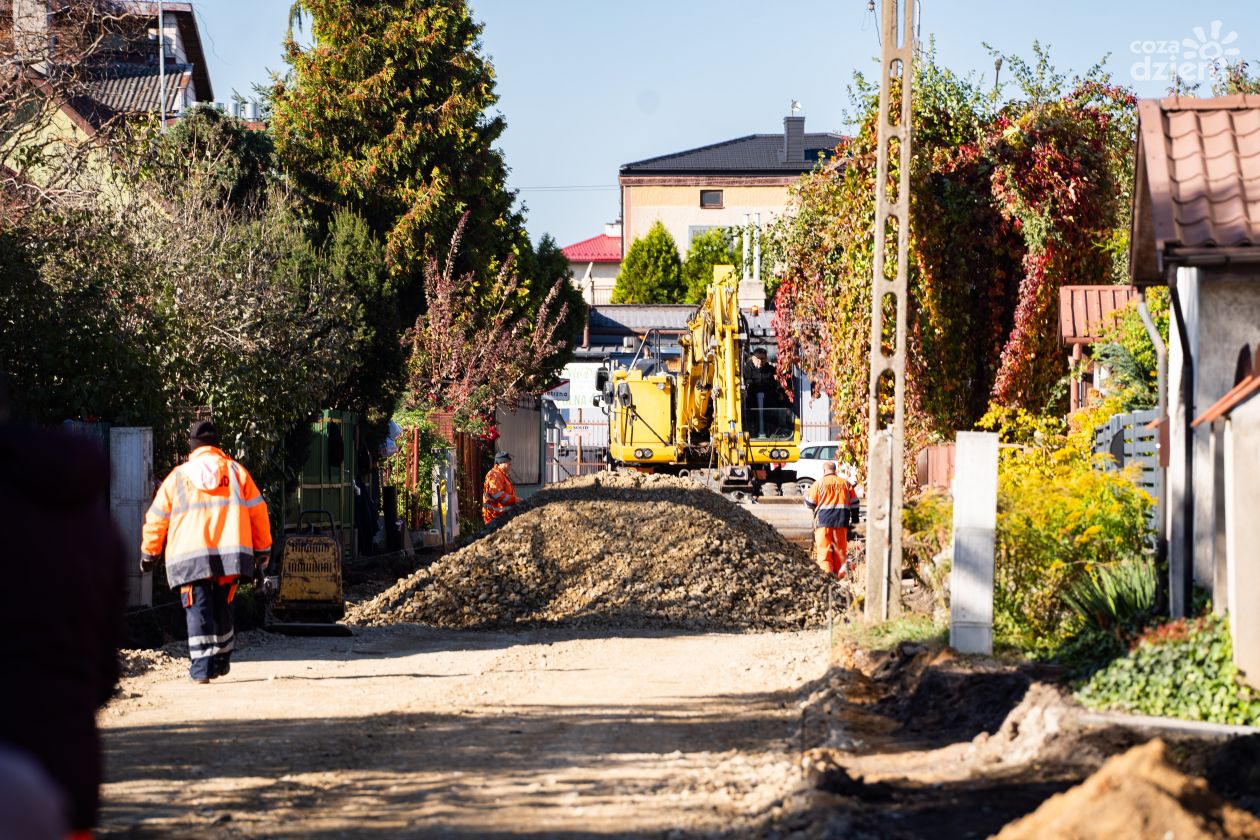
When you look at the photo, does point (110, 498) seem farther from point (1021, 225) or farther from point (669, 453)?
point (669, 453)

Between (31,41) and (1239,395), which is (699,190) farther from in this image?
(1239,395)

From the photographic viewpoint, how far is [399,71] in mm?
32969

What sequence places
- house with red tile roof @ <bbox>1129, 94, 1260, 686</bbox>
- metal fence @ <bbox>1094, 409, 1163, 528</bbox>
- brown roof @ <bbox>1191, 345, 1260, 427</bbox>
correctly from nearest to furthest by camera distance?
brown roof @ <bbox>1191, 345, 1260, 427</bbox> → house with red tile roof @ <bbox>1129, 94, 1260, 686</bbox> → metal fence @ <bbox>1094, 409, 1163, 528</bbox>

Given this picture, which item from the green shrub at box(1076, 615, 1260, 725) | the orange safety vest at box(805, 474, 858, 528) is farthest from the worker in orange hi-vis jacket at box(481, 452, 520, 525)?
the green shrub at box(1076, 615, 1260, 725)

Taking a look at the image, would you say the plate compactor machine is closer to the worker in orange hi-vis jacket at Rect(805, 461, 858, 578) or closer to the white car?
the worker in orange hi-vis jacket at Rect(805, 461, 858, 578)

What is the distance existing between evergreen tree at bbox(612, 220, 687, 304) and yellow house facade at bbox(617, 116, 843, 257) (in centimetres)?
619

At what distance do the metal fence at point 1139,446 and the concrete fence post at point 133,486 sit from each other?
808 centimetres

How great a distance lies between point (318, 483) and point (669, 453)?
56.0 ft

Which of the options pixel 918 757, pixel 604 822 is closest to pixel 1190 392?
pixel 918 757

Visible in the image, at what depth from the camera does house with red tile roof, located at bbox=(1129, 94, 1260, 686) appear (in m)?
8.95

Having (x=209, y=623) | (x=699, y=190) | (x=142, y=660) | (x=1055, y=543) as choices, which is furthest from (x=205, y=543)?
(x=699, y=190)

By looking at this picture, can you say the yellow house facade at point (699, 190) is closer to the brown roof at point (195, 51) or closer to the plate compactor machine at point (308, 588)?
the brown roof at point (195, 51)

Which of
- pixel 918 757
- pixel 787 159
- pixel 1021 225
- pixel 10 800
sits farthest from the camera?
pixel 787 159

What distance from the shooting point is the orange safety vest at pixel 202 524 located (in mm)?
10930
